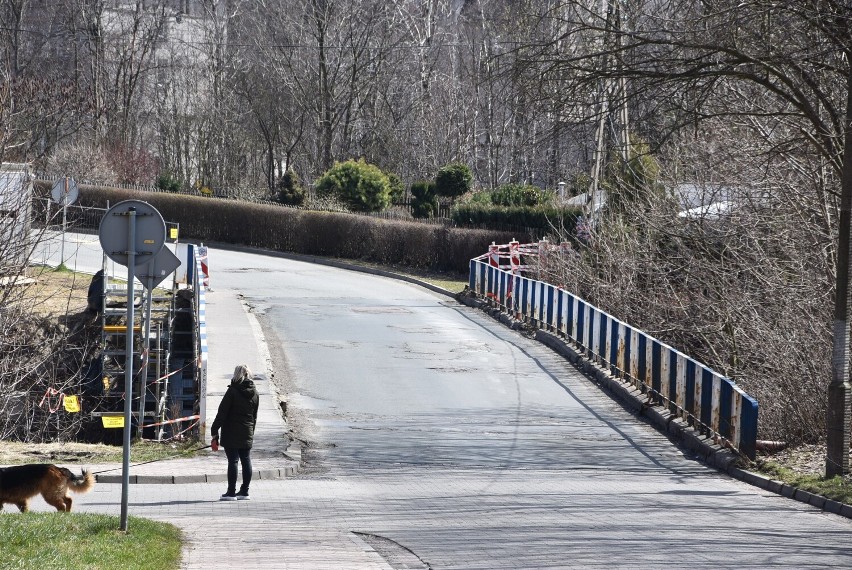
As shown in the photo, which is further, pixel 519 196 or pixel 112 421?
pixel 519 196

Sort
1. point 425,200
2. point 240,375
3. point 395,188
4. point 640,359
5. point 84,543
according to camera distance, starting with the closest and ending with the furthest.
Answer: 1. point 84,543
2. point 240,375
3. point 640,359
4. point 425,200
5. point 395,188

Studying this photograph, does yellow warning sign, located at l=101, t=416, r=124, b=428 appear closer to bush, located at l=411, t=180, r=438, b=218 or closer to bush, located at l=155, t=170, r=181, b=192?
bush, located at l=411, t=180, r=438, b=218

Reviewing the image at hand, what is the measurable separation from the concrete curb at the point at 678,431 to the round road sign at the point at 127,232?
7.83 m

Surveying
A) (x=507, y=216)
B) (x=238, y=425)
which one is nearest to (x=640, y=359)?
(x=238, y=425)

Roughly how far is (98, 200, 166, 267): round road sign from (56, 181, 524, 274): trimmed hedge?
30467mm

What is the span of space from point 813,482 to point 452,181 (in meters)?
34.6

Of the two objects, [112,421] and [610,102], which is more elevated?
[610,102]

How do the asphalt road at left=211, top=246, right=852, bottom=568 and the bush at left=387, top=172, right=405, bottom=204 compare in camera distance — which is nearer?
the asphalt road at left=211, top=246, right=852, bottom=568

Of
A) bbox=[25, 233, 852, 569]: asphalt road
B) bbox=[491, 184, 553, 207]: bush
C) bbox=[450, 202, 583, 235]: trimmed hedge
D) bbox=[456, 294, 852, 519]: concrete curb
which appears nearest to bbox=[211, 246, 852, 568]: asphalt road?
bbox=[25, 233, 852, 569]: asphalt road

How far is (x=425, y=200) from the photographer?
1877 inches

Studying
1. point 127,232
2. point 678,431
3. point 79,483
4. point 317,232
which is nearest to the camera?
point 127,232

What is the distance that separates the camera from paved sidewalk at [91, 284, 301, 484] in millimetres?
13391

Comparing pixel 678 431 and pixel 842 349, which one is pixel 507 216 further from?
pixel 842 349

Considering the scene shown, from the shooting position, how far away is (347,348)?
78.7ft
